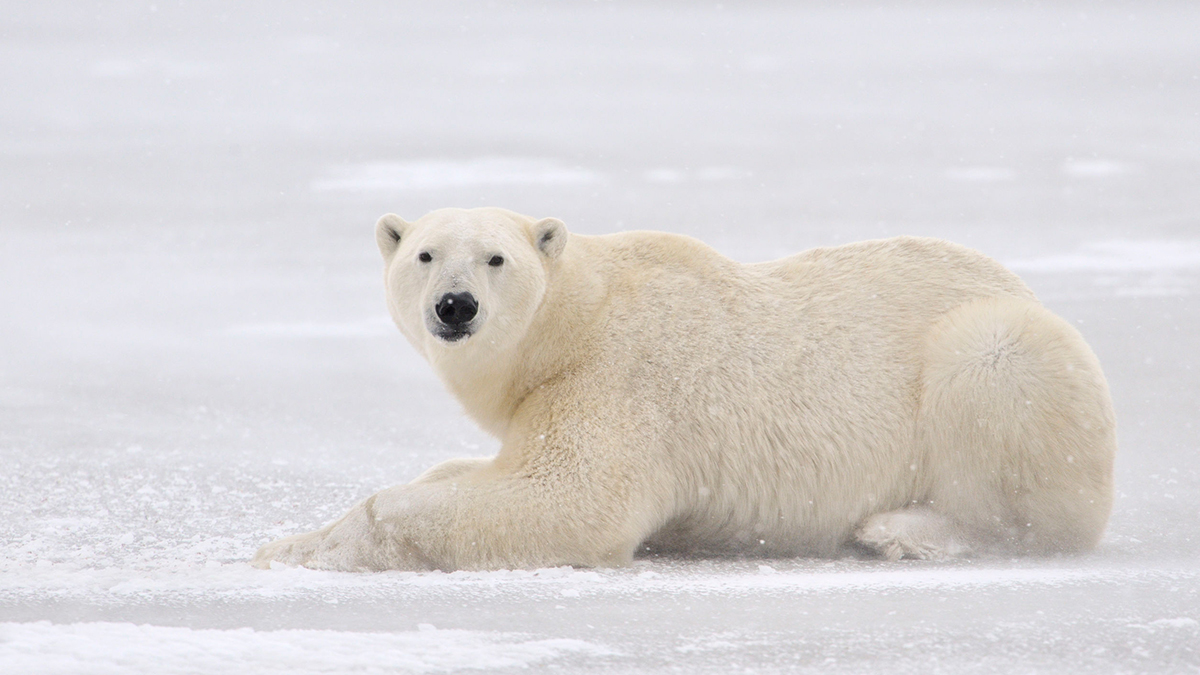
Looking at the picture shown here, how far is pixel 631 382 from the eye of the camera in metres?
4.49

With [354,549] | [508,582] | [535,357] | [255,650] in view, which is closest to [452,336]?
[535,357]

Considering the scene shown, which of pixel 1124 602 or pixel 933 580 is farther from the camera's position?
pixel 933 580

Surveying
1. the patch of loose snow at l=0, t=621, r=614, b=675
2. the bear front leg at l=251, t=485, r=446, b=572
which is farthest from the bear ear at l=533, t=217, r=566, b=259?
the patch of loose snow at l=0, t=621, r=614, b=675

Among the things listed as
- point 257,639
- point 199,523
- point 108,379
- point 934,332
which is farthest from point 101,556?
point 108,379

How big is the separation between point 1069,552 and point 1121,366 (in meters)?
3.57

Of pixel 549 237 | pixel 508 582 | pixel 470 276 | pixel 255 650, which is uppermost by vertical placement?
pixel 549 237

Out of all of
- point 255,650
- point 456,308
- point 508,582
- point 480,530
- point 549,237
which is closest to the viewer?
point 255,650

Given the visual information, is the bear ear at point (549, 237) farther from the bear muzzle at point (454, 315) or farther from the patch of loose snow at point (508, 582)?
the patch of loose snow at point (508, 582)

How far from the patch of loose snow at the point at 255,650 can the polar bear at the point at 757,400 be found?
1.09 meters

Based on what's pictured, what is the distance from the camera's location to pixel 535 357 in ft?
14.9

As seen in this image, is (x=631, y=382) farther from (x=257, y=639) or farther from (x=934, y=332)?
(x=257, y=639)

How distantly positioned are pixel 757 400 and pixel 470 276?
1.19m

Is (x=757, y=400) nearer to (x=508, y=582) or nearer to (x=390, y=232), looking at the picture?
(x=508, y=582)

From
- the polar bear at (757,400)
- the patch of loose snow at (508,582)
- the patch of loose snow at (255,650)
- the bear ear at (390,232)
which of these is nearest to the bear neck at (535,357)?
the polar bear at (757,400)
